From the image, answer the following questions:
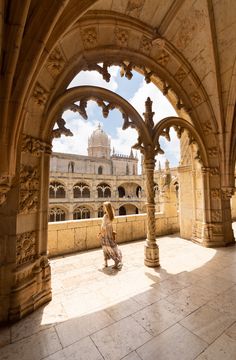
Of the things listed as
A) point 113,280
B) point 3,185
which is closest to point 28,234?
point 3,185

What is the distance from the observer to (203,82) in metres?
4.18

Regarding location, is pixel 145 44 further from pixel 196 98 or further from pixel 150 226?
pixel 150 226

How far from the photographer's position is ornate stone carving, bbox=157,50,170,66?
3.85 m

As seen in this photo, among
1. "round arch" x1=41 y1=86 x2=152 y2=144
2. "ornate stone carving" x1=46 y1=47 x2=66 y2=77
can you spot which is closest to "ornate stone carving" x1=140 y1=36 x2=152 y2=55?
"round arch" x1=41 y1=86 x2=152 y2=144

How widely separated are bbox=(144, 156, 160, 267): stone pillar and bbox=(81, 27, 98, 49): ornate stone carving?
227cm

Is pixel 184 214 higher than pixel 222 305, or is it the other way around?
pixel 184 214

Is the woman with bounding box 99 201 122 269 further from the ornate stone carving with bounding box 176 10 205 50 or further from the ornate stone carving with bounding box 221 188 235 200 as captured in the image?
the ornate stone carving with bounding box 176 10 205 50

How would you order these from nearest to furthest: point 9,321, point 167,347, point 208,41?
point 167,347
point 9,321
point 208,41

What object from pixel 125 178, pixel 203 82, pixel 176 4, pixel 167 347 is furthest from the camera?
pixel 125 178

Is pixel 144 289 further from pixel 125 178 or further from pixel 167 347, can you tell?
pixel 125 178

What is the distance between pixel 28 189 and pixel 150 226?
2292 millimetres

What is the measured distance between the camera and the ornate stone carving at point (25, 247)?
2.06 m

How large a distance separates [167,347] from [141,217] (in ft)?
13.1

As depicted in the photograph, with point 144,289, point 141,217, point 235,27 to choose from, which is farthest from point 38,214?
point 235,27
